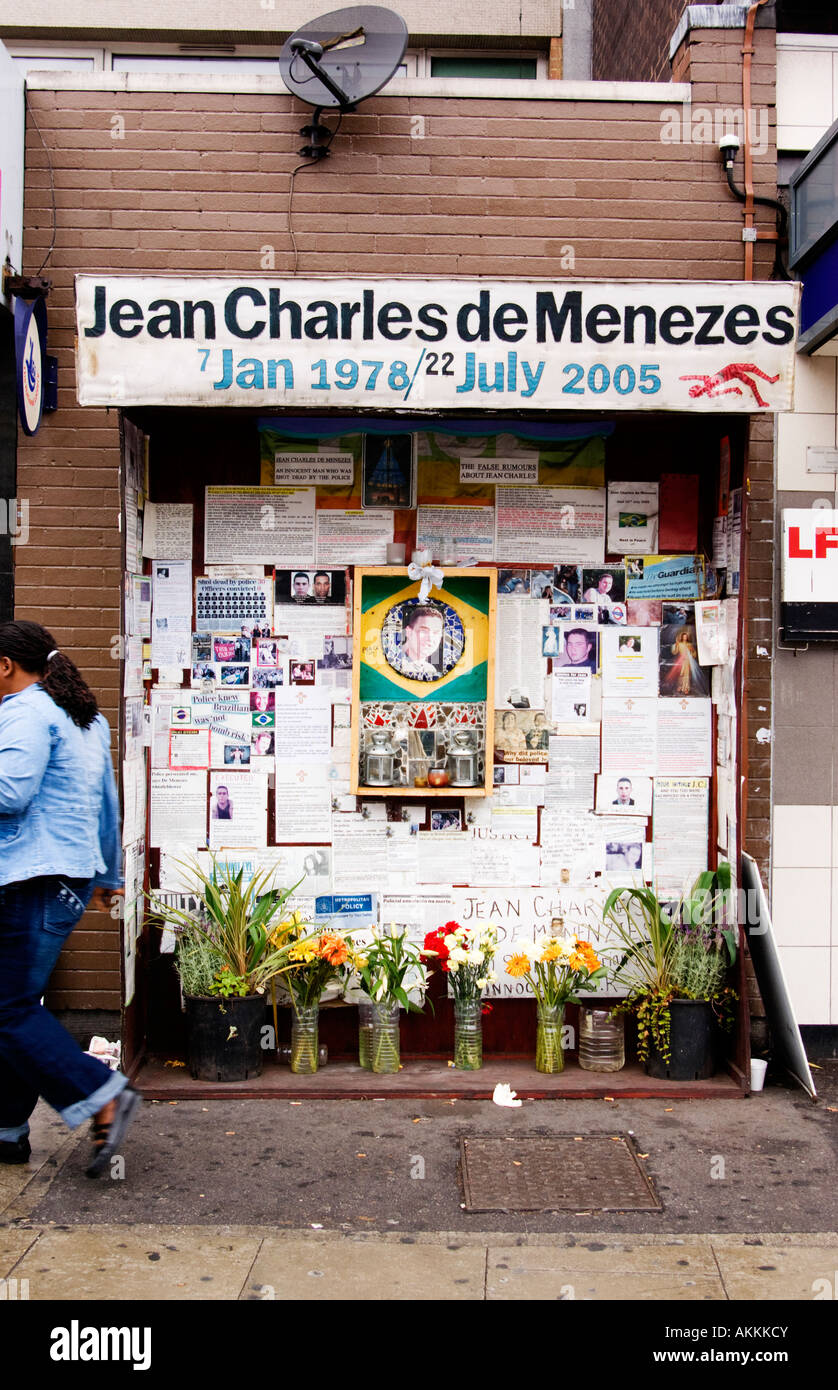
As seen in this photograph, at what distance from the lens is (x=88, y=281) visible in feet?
15.9

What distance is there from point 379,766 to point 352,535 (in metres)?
1.15

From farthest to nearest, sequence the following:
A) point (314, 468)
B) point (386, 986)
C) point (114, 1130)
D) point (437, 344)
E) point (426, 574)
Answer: point (314, 468)
point (426, 574)
point (386, 986)
point (437, 344)
point (114, 1130)

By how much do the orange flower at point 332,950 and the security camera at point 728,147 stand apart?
418 cm

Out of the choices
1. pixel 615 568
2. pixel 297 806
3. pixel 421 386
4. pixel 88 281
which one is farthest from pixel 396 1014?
pixel 88 281

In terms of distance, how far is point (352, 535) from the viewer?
5766mm

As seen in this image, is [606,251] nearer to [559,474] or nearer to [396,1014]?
[559,474]

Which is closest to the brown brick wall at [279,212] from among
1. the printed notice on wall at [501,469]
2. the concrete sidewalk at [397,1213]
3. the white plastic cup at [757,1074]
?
the printed notice on wall at [501,469]

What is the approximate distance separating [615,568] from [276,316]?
6.76ft

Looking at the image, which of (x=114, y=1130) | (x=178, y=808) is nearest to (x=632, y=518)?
(x=178, y=808)

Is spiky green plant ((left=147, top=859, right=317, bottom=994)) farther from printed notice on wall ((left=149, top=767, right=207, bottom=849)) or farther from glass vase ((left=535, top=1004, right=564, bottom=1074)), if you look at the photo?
glass vase ((left=535, top=1004, right=564, bottom=1074))

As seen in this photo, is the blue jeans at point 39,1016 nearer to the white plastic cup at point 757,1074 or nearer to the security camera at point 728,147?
the white plastic cup at point 757,1074

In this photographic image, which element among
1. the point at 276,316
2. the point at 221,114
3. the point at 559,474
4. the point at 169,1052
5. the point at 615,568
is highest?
the point at 221,114

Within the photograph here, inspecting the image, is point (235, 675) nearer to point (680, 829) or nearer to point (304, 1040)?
point (304, 1040)

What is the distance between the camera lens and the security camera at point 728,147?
5.69 metres
